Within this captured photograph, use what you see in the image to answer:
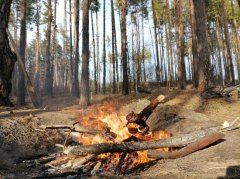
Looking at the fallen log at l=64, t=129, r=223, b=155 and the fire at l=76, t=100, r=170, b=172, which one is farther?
the fire at l=76, t=100, r=170, b=172

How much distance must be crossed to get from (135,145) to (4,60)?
9.93 metres

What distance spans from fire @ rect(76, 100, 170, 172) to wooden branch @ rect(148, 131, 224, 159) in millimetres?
362

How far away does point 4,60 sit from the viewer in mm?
12875

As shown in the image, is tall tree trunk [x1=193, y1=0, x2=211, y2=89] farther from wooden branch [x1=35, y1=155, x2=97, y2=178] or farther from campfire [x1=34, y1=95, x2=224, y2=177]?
wooden branch [x1=35, y1=155, x2=97, y2=178]

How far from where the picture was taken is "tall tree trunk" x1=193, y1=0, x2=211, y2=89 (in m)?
12.8

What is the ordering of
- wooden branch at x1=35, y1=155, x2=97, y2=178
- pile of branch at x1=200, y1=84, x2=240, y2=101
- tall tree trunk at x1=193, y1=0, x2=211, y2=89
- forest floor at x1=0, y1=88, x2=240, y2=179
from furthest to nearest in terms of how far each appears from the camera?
tall tree trunk at x1=193, y1=0, x2=211, y2=89 → pile of branch at x1=200, y1=84, x2=240, y2=101 → wooden branch at x1=35, y1=155, x2=97, y2=178 → forest floor at x1=0, y1=88, x2=240, y2=179

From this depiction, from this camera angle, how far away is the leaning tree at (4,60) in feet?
41.4

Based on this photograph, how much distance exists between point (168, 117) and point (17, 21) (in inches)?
1662

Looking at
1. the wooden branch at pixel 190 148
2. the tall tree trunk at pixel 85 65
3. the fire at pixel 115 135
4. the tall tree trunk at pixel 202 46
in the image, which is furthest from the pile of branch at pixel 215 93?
the wooden branch at pixel 190 148

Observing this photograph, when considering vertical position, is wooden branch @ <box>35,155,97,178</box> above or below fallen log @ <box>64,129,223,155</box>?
below

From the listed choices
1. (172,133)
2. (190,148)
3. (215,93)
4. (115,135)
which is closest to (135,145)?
(190,148)

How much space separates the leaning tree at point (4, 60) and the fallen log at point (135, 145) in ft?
27.3

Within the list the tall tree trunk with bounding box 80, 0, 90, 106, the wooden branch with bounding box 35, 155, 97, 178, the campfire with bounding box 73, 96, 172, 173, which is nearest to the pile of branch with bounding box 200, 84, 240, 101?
the campfire with bounding box 73, 96, 172, 173

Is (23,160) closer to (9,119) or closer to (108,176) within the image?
(9,119)
